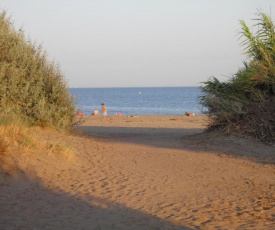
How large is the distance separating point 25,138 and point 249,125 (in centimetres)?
791

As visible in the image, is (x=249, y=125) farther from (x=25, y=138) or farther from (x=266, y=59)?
(x=25, y=138)

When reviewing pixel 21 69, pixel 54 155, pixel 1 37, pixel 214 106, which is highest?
pixel 1 37

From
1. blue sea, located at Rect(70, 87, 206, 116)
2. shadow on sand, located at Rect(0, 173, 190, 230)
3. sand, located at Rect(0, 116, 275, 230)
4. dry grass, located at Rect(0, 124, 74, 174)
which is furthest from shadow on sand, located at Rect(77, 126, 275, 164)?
shadow on sand, located at Rect(0, 173, 190, 230)

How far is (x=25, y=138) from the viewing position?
1207cm

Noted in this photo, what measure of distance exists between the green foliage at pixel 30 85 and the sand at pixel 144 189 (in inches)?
94.7

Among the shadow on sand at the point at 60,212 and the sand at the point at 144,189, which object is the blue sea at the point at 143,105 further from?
the shadow on sand at the point at 60,212

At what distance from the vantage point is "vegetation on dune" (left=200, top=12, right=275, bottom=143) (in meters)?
16.6

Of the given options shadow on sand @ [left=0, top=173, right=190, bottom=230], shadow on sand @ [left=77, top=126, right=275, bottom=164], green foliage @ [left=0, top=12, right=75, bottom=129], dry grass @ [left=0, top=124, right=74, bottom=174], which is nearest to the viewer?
shadow on sand @ [left=0, top=173, right=190, bottom=230]

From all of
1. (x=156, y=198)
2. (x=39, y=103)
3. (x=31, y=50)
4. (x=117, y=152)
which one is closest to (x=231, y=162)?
(x=117, y=152)

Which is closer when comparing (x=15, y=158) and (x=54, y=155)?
(x=15, y=158)

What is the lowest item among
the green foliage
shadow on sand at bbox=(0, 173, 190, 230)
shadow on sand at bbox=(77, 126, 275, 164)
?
shadow on sand at bbox=(0, 173, 190, 230)

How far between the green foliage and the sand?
2.40 metres

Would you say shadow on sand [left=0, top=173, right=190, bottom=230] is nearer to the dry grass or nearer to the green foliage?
the dry grass

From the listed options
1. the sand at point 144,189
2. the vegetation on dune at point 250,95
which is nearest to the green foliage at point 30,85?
the sand at point 144,189
